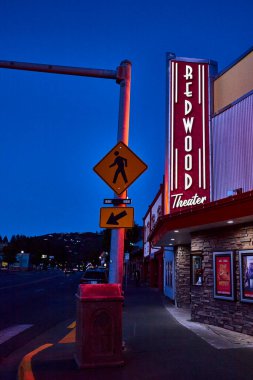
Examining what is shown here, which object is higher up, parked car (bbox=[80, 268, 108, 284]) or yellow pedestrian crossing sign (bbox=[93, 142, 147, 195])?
yellow pedestrian crossing sign (bbox=[93, 142, 147, 195])

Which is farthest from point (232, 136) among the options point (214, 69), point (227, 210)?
point (227, 210)

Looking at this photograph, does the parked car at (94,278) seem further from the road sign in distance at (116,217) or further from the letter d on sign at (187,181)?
the road sign in distance at (116,217)

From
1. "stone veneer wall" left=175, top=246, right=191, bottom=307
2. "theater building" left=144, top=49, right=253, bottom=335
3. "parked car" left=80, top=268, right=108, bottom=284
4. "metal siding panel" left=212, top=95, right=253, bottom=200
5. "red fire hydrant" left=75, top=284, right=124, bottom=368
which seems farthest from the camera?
"parked car" left=80, top=268, right=108, bottom=284

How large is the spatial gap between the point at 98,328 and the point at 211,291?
285 inches

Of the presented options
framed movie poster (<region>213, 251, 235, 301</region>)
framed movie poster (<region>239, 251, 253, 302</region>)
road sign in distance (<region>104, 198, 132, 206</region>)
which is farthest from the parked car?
road sign in distance (<region>104, 198, 132, 206</region>)

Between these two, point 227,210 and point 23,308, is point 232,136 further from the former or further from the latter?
point 23,308

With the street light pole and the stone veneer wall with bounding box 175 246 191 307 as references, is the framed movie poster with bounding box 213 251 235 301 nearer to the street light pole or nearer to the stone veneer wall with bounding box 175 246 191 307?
the street light pole

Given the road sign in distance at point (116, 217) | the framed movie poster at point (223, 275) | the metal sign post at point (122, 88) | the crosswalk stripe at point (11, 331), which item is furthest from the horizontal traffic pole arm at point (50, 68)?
the framed movie poster at point (223, 275)

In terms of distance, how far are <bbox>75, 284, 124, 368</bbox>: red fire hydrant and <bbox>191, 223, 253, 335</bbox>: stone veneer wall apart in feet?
18.2

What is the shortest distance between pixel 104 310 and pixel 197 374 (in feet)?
5.87

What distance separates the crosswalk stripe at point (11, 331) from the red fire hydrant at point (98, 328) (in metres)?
4.41

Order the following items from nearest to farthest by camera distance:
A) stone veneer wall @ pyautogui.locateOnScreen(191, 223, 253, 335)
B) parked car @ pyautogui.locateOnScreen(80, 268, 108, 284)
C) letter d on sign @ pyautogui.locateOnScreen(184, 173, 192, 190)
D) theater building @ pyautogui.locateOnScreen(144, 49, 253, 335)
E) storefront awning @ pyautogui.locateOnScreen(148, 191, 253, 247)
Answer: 1. storefront awning @ pyautogui.locateOnScreen(148, 191, 253, 247)
2. stone veneer wall @ pyautogui.locateOnScreen(191, 223, 253, 335)
3. theater building @ pyautogui.locateOnScreen(144, 49, 253, 335)
4. letter d on sign @ pyautogui.locateOnScreen(184, 173, 192, 190)
5. parked car @ pyautogui.locateOnScreen(80, 268, 108, 284)

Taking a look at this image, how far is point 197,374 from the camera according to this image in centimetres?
659

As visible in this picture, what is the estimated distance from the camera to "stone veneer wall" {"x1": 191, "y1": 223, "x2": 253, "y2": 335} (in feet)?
38.5
